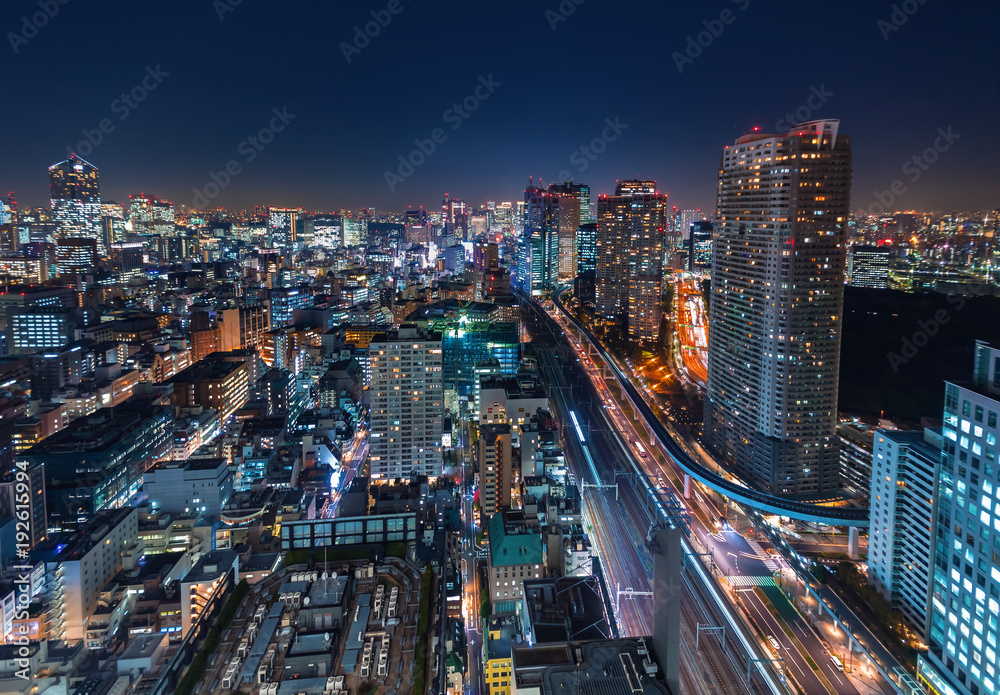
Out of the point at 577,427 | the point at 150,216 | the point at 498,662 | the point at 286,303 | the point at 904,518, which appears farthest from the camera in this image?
the point at 150,216

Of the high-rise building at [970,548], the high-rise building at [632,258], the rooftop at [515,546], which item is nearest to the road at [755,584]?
the high-rise building at [970,548]

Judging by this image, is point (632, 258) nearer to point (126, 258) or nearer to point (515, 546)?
point (515, 546)

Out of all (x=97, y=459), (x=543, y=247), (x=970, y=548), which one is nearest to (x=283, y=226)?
(x=543, y=247)

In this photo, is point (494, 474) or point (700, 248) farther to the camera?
point (700, 248)

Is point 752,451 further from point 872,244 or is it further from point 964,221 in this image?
point 872,244

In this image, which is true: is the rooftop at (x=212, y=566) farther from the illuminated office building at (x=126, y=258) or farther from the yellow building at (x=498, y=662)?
the illuminated office building at (x=126, y=258)

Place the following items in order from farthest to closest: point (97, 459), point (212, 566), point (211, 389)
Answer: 1. point (211, 389)
2. point (97, 459)
3. point (212, 566)

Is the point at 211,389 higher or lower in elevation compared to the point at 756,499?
higher
